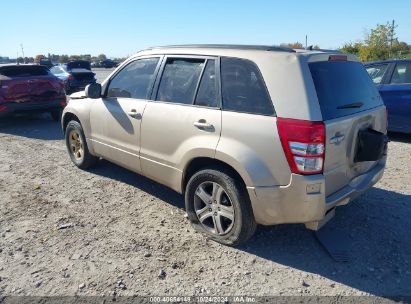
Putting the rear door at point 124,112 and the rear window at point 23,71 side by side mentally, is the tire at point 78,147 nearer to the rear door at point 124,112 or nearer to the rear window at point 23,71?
the rear door at point 124,112

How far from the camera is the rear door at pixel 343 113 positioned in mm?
2967

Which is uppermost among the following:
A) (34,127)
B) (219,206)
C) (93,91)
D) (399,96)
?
(93,91)

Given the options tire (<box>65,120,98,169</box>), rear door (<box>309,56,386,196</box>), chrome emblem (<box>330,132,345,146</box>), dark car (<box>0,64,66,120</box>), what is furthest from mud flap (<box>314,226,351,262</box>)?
dark car (<box>0,64,66,120</box>)

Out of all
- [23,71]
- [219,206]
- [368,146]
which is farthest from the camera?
[23,71]

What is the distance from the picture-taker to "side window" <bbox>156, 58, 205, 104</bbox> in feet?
12.0

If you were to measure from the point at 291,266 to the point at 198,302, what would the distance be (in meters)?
0.94

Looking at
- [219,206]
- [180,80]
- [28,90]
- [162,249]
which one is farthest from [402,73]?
[28,90]

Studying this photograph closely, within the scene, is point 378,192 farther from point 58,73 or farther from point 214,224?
point 58,73

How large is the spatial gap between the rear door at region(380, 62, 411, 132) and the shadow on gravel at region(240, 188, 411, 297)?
3.23 meters

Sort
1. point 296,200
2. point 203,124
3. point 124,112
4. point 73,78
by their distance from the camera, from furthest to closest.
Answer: point 73,78 → point 124,112 → point 203,124 → point 296,200

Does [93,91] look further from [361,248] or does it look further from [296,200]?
[361,248]

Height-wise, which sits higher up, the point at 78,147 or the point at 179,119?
the point at 179,119

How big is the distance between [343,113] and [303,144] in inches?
23.0

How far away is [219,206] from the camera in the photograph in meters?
3.49
